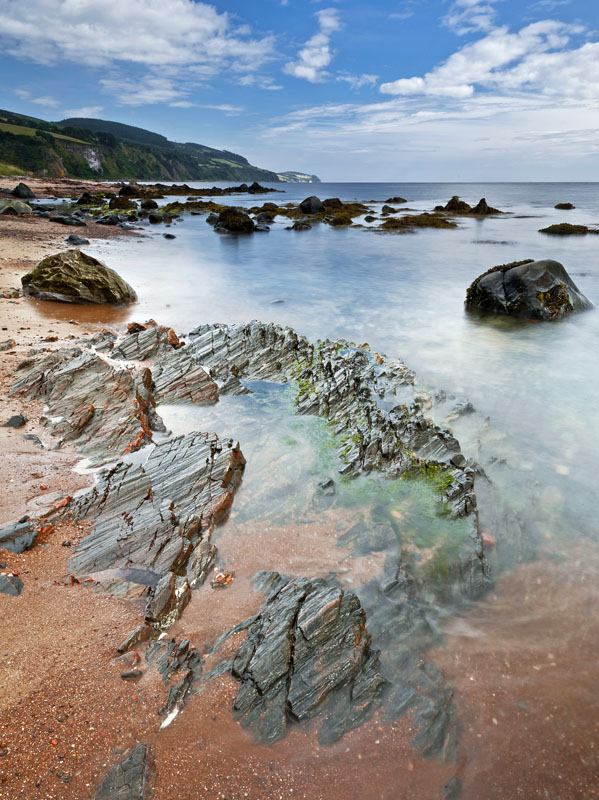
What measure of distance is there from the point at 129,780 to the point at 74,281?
20.1 meters

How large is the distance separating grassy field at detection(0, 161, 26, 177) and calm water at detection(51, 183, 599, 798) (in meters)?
97.4

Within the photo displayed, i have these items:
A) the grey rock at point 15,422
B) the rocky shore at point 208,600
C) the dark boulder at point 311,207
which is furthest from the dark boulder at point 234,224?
the grey rock at point 15,422

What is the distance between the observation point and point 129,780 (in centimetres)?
422

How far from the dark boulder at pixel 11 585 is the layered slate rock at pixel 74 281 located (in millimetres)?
16585

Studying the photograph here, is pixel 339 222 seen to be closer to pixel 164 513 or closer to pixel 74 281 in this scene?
pixel 74 281

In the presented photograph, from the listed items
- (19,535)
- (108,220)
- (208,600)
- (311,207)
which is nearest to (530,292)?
(208,600)

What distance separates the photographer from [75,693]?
193 inches

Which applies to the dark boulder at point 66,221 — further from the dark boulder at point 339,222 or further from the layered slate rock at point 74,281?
the dark boulder at point 339,222

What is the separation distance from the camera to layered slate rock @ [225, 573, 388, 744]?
5.01 m

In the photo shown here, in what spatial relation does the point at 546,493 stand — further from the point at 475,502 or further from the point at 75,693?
the point at 75,693

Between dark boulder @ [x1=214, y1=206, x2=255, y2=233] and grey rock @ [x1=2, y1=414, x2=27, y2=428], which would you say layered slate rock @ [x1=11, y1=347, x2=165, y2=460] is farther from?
dark boulder @ [x1=214, y1=206, x2=255, y2=233]

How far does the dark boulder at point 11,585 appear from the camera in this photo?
19.5 ft

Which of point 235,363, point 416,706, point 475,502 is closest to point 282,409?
point 235,363

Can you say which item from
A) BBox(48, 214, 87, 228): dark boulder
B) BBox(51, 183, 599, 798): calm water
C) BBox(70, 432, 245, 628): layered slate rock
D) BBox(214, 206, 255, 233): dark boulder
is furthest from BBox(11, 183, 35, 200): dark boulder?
BBox(70, 432, 245, 628): layered slate rock
